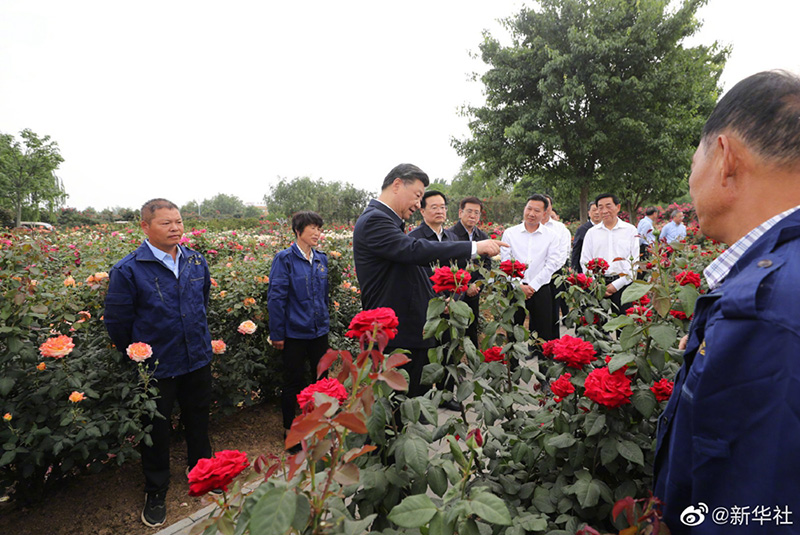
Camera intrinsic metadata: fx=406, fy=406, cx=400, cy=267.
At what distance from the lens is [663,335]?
139cm

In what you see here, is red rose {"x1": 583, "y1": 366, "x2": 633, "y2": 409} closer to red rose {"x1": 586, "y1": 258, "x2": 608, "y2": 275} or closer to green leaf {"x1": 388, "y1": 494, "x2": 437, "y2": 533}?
green leaf {"x1": 388, "y1": 494, "x2": 437, "y2": 533}

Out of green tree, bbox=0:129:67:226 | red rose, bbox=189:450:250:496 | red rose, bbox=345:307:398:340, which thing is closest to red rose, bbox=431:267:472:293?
red rose, bbox=345:307:398:340

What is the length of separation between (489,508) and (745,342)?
1.84 feet

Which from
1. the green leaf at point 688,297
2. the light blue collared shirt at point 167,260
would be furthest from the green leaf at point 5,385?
the green leaf at point 688,297

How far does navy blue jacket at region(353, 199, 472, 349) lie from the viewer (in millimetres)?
2641

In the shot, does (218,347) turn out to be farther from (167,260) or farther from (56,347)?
(56,347)

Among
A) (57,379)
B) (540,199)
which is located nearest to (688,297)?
(57,379)

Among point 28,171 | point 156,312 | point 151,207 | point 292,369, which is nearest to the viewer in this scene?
point 156,312

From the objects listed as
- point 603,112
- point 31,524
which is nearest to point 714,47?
point 603,112

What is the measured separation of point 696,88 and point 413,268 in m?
18.3

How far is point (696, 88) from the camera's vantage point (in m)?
15.6

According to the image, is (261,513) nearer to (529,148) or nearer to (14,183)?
(529,148)

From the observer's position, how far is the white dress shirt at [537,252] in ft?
15.9

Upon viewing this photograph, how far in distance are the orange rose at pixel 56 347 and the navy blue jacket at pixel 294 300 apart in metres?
1.35
